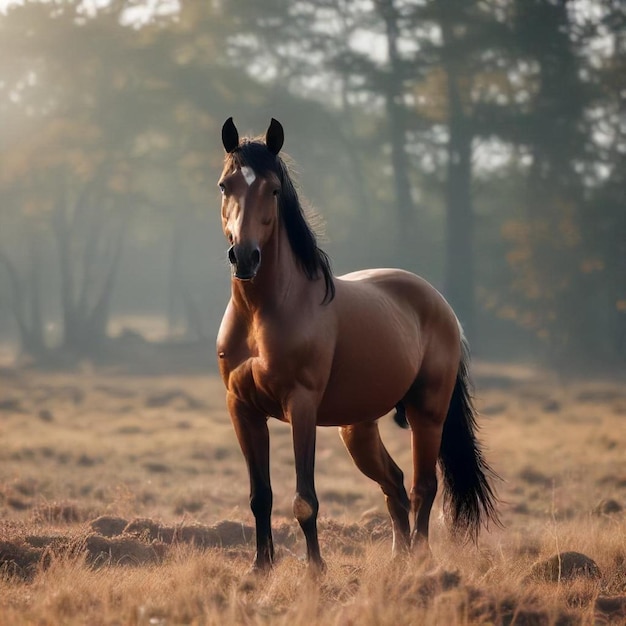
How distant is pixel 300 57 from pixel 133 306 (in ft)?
79.7

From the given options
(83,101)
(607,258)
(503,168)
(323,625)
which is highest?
(83,101)

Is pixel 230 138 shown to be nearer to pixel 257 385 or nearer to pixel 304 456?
pixel 257 385

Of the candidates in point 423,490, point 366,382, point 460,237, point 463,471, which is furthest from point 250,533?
point 460,237

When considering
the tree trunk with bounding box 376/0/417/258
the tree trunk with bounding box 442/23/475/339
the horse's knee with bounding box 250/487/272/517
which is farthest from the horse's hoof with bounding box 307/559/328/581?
the tree trunk with bounding box 442/23/475/339

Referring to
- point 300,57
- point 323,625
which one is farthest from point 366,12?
point 323,625

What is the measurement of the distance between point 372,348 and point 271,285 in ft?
2.81

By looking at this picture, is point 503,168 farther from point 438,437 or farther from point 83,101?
point 438,437

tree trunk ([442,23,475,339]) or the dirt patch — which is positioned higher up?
tree trunk ([442,23,475,339])

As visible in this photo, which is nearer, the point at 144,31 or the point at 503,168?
the point at 144,31

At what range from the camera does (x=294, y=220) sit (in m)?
5.70

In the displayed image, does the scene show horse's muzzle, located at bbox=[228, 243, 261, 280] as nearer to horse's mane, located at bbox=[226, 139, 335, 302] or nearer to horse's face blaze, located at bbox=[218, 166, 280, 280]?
horse's face blaze, located at bbox=[218, 166, 280, 280]

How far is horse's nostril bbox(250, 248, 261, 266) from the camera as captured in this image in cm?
505

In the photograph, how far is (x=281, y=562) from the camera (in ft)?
18.8

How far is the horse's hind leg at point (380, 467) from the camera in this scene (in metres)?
6.60
